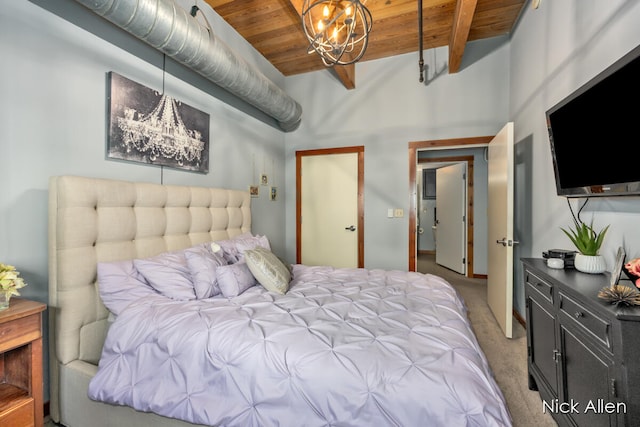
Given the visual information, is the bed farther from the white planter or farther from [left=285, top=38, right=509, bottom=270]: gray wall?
[left=285, top=38, right=509, bottom=270]: gray wall

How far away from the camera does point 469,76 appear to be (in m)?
3.60

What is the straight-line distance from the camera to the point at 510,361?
236 cm

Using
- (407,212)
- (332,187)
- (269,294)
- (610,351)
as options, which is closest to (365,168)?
(332,187)

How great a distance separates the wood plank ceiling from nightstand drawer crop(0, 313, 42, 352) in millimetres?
2677

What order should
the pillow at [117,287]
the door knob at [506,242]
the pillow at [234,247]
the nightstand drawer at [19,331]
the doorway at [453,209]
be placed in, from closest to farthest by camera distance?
the nightstand drawer at [19,331] < the pillow at [117,287] < the pillow at [234,247] < the door knob at [506,242] < the doorway at [453,209]

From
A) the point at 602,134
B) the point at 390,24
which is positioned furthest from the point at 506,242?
the point at 390,24

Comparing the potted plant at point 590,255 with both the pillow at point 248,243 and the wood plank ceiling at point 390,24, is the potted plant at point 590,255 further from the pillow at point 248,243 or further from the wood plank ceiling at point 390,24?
the pillow at point 248,243

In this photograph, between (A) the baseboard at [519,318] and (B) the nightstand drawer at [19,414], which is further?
(A) the baseboard at [519,318]

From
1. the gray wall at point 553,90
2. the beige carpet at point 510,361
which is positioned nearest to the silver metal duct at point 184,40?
the gray wall at point 553,90

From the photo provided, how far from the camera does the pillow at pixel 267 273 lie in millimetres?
1971

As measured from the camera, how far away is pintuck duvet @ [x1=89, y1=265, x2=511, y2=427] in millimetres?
1037

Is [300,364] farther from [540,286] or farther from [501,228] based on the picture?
[501,228]

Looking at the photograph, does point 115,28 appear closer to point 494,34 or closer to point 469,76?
point 469,76

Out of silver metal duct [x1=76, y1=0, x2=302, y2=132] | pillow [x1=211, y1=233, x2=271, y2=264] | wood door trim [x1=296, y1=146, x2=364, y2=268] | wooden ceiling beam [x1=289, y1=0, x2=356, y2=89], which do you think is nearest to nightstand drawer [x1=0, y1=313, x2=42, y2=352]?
pillow [x1=211, y1=233, x2=271, y2=264]
